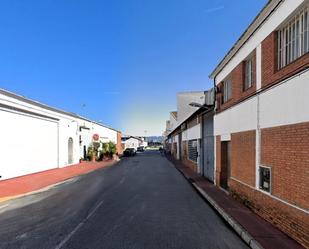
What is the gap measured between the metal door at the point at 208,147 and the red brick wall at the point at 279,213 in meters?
7.06

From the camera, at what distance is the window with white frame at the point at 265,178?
8.59 metres

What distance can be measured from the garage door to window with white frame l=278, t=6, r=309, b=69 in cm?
1669

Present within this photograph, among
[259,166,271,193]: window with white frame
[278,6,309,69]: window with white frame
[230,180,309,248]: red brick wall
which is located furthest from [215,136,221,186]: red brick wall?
[278,6,309,69]: window with white frame

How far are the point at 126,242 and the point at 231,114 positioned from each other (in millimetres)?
7673

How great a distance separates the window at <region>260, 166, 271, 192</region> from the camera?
28.2ft

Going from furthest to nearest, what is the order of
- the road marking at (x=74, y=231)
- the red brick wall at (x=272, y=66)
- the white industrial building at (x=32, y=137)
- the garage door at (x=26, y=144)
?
1. the white industrial building at (x=32, y=137)
2. the garage door at (x=26, y=144)
3. the red brick wall at (x=272, y=66)
4. the road marking at (x=74, y=231)

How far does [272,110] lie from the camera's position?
8.32 meters

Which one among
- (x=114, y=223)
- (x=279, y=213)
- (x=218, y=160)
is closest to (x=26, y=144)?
(x=218, y=160)

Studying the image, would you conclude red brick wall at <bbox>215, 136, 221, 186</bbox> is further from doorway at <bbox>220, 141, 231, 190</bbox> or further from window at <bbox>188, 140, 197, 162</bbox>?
window at <bbox>188, 140, 197, 162</bbox>

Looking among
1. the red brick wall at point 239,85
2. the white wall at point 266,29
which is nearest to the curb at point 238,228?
the red brick wall at point 239,85

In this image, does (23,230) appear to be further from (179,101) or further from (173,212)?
(179,101)

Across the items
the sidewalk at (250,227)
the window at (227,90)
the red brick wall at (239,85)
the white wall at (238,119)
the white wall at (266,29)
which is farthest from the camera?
the window at (227,90)

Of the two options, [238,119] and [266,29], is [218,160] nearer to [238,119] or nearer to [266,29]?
[238,119]

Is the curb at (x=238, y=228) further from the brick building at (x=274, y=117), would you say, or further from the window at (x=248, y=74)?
the window at (x=248, y=74)
